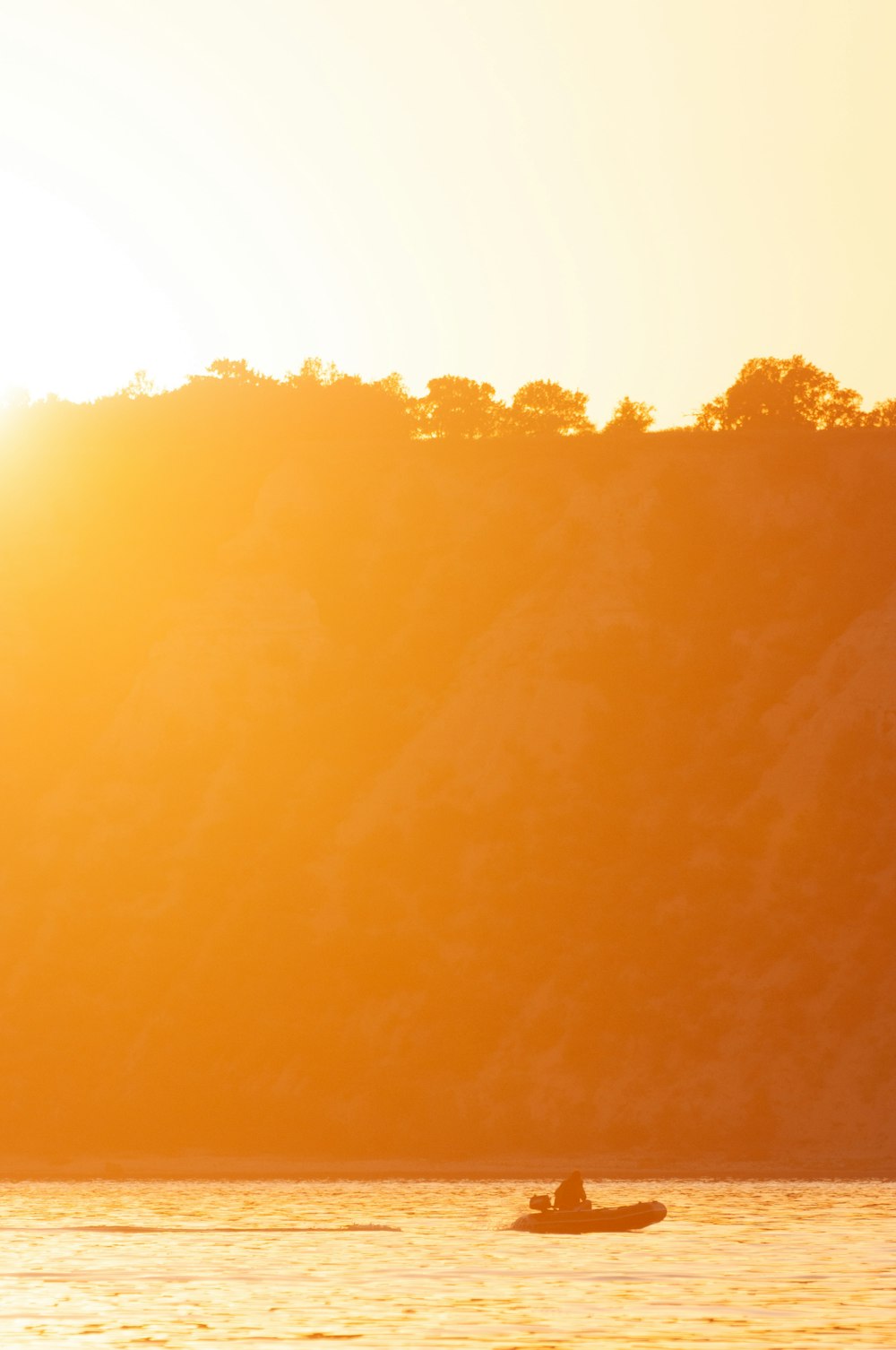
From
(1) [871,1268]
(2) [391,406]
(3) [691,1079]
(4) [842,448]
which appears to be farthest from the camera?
(2) [391,406]

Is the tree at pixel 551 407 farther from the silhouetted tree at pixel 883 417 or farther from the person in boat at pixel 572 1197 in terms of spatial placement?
the person in boat at pixel 572 1197

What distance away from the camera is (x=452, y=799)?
86125 mm

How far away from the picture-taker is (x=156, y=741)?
90.1 m

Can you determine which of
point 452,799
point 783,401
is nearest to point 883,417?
point 783,401

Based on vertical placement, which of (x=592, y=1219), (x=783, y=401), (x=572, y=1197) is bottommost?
(x=592, y=1219)

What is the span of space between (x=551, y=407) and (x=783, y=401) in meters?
14.7

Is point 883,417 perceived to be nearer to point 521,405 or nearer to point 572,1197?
point 521,405

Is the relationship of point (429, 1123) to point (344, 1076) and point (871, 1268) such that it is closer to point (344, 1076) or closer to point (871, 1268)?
point (344, 1076)

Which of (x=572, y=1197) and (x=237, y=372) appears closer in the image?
(x=572, y=1197)

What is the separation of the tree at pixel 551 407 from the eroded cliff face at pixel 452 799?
24.6 metres

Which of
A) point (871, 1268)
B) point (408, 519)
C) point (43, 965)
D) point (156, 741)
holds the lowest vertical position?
point (871, 1268)

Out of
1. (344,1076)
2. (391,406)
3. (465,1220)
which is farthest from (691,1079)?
(391,406)

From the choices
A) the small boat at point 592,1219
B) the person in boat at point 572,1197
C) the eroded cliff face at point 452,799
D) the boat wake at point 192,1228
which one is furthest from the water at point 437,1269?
the eroded cliff face at point 452,799

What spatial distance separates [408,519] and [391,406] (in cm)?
2517
